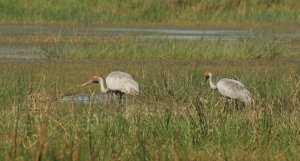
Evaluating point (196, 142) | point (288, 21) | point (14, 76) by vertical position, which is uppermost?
point (196, 142)

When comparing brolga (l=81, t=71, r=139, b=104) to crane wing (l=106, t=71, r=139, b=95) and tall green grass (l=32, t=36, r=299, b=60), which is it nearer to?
crane wing (l=106, t=71, r=139, b=95)

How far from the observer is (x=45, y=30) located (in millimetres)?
28719

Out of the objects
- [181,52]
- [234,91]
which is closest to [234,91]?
[234,91]

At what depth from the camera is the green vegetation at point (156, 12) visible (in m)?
32.2

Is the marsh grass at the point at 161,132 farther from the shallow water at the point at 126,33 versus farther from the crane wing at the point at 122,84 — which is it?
the shallow water at the point at 126,33

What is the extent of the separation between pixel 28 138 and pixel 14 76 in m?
7.41

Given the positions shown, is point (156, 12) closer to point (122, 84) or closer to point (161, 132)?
point (122, 84)

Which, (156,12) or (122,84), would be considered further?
(156,12)

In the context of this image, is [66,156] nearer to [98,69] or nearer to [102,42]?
[98,69]

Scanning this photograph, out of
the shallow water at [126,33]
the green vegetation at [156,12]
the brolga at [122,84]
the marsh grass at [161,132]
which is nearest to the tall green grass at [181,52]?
the shallow water at [126,33]

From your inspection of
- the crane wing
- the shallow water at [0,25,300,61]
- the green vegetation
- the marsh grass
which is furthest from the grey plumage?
the green vegetation

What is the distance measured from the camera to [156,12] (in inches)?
1329

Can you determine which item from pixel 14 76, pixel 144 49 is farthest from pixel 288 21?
pixel 14 76

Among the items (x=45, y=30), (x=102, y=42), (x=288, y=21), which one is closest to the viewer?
(x=102, y=42)
